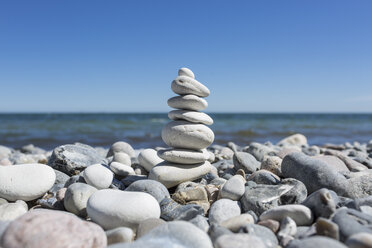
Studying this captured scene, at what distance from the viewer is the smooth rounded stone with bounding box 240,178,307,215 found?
290cm

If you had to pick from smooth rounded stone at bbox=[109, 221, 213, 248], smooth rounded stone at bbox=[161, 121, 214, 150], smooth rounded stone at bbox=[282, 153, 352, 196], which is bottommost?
smooth rounded stone at bbox=[109, 221, 213, 248]

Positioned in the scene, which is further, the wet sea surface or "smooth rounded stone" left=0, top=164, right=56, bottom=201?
the wet sea surface

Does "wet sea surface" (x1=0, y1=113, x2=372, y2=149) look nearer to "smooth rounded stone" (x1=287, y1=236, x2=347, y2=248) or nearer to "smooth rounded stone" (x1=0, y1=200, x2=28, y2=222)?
"smooth rounded stone" (x1=0, y1=200, x2=28, y2=222)

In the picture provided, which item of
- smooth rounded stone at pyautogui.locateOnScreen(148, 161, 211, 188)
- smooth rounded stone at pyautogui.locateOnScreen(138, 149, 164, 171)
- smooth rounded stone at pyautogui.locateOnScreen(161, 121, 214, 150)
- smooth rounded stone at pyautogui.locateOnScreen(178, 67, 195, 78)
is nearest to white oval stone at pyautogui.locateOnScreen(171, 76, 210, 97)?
smooth rounded stone at pyautogui.locateOnScreen(178, 67, 195, 78)

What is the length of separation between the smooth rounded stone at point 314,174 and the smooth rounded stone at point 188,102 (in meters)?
1.33

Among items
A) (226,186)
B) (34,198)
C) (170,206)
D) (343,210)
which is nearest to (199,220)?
(170,206)

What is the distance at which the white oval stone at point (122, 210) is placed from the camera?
2537 millimetres

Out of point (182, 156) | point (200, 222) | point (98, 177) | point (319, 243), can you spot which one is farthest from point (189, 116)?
point (319, 243)

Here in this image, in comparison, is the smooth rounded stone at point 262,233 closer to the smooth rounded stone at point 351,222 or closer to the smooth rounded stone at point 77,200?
the smooth rounded stone at point 351,222

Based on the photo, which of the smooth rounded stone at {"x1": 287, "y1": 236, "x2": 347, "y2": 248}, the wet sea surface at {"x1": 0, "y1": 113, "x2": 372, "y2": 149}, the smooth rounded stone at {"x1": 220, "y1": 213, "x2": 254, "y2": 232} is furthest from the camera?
the wet sea surface at {"x1": 0, "y1": 113, "x2": 372, "y2": 149}

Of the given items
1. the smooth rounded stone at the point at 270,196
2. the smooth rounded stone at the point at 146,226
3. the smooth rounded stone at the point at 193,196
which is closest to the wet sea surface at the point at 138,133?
the smooth rounded stone at the point at 193,196

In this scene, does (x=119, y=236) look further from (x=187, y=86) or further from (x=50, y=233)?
(x=187, y=86)

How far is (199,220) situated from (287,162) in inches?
Result: 70.1

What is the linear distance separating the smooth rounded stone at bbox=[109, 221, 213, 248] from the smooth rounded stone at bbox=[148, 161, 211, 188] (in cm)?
153
